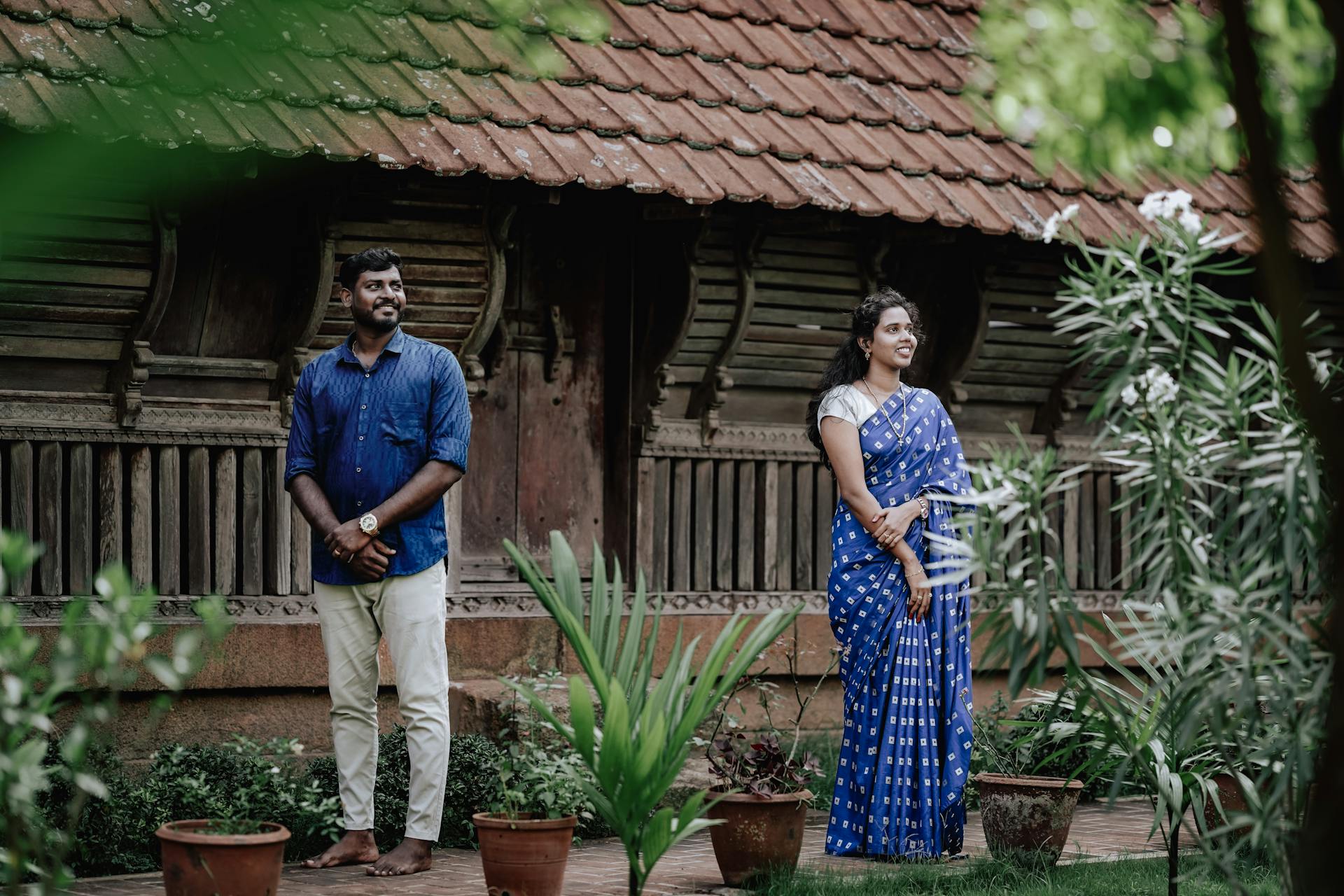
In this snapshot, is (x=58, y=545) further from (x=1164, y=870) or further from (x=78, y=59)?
(x=1164, y=870)

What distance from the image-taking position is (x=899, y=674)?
21.0ft

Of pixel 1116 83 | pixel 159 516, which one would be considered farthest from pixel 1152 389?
pixel 1116 83

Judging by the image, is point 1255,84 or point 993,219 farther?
point 993,219

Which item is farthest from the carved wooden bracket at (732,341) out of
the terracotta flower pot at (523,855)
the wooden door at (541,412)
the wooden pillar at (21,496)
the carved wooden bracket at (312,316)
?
the terracotta flower pot at (523,855)

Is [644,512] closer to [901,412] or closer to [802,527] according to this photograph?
[802,527]

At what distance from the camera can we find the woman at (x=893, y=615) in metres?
6.35

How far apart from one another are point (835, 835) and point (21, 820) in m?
3.15

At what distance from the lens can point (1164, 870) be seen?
6113mm

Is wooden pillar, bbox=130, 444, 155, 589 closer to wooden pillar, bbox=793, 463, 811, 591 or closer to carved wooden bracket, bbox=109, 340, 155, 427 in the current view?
carved wooden bracket, bbox=109, 340, 155, 427

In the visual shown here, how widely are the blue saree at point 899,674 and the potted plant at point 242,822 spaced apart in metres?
2.01

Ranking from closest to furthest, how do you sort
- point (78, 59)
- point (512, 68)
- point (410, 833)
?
point (410, 833) < point (78, 59) < point (512, 68)

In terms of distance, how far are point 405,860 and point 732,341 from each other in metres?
3.49

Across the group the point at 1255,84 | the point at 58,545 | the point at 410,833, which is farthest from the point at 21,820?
the point at 1255,84

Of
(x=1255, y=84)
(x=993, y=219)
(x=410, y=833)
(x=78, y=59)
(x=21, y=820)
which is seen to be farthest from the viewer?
(x=993, y=219)
